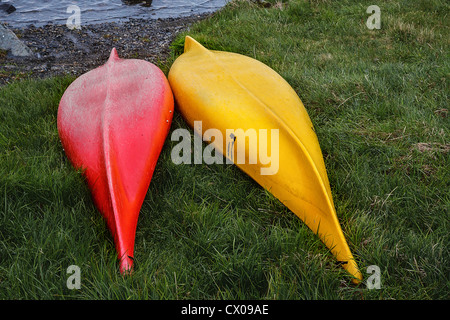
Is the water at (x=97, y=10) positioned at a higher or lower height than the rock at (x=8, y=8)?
lower

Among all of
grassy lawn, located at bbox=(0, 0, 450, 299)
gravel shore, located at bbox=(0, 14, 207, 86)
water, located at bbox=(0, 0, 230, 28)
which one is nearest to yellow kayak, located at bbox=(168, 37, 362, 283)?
grassy lawn, located at bbox=(0, 0, 450, 299)

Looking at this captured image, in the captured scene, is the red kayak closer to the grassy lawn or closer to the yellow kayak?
the grassy lawn

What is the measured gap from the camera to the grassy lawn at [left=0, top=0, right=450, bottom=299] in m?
1.45

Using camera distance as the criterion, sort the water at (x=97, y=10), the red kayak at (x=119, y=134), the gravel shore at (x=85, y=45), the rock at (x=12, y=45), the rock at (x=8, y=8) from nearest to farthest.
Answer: the red kayak at (x=119, y=134) → the gravel shore at (x=85, y=45) → the rock at (x=12, y=45) → the water at (x=97, y=10) → the rock at (x=8, y=8)

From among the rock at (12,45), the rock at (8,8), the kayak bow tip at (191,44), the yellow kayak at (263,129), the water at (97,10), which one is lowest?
the water at (97,10)

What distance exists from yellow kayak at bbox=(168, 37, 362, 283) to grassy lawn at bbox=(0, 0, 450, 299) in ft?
0.27

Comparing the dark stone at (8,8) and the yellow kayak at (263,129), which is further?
the dark stone at (8,8)

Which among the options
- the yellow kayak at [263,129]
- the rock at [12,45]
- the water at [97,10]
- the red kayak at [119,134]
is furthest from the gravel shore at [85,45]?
the yellow kayak at [263,129]

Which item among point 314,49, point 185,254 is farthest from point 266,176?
point 314,49

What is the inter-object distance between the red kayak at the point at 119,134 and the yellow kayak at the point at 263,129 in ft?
0.82

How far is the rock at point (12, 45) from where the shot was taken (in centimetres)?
495

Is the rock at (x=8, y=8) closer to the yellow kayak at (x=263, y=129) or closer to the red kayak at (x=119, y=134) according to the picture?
the red kayak at (x=119, y=134)

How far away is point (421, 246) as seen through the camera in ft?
5.26
